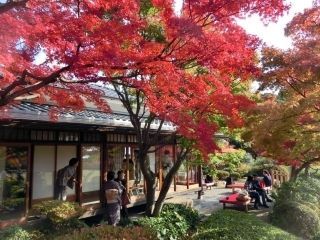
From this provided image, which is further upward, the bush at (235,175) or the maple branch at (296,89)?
the maple branch at (296,89)

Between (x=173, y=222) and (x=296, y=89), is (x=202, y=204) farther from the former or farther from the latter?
(x=296, y=89)

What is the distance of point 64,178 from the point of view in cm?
1127

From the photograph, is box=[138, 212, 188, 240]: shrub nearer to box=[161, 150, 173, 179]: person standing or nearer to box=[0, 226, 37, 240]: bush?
box=[0, 226, 37, 240]: bush

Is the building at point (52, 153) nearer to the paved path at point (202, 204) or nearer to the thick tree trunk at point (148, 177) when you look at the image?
the thick tree trunk at point (148, 177)

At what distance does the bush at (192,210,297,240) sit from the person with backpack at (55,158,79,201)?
4.61 meters

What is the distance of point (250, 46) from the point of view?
8734 millimetres

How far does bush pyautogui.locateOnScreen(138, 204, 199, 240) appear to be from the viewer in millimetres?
9201

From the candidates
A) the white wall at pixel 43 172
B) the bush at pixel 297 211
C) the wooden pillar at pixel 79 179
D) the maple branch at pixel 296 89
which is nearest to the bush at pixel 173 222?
the bush at pixel 297 211

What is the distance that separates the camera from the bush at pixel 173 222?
9.20 metres

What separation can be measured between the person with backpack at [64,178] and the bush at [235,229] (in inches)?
181

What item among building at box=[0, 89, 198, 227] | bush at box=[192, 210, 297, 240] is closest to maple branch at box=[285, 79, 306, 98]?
bush at box=[192, 210, 297, 240]

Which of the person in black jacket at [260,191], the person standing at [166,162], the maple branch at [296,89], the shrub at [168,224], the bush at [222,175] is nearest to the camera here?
the shrub at [168,224]

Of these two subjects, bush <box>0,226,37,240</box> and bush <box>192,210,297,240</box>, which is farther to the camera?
bush <box>0,226,37,240</box>

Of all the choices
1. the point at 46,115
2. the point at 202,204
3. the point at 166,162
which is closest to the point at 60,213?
the point at 46,115
